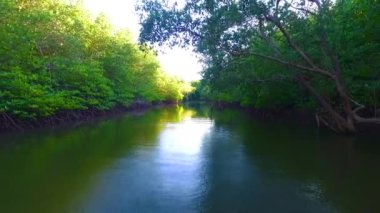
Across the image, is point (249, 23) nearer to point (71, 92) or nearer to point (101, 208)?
point (101, 208)

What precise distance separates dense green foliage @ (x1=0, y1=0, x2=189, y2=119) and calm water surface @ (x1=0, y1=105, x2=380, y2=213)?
2566 millimetres

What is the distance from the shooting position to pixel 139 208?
8.01 m

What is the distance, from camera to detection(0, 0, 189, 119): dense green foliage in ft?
62.1

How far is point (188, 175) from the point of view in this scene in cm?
1126

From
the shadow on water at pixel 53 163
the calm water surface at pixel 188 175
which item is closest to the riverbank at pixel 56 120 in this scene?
the shadow on water at pixel 53 163

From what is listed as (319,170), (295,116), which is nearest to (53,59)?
(319,170)

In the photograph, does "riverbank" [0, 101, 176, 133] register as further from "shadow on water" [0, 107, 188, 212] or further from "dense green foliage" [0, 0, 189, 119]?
"shadow on water" [0, 107, 188, 212]

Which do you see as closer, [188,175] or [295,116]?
[188,175]

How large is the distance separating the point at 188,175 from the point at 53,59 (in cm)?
1570

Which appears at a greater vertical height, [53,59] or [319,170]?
[53,59]

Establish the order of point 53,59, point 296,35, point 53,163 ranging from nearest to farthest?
point 53,163 → point 296,35 → point 53,59

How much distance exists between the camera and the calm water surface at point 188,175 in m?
8.36

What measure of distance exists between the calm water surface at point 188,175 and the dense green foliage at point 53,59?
2.57m

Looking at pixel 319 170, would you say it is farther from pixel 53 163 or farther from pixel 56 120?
pixel 56 120
